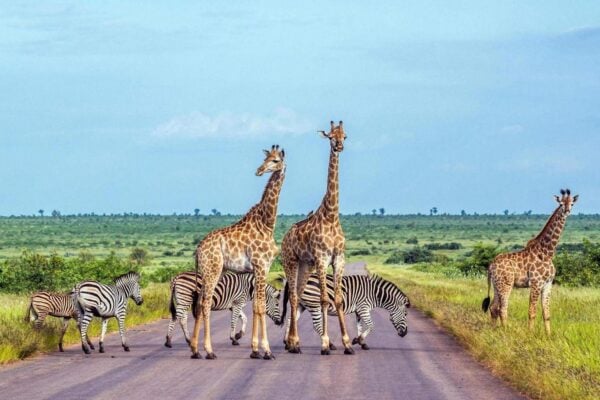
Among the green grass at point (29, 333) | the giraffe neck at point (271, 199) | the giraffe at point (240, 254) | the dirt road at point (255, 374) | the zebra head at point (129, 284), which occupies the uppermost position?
the giraffe neck at point (271, 199)

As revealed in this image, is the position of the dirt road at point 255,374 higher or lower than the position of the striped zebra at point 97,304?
lower

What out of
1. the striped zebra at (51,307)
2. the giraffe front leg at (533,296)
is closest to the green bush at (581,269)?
the giraffe front leg at (533,296)

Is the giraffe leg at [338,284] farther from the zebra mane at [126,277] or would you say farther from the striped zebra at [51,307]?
the striped zebra at [51,307]

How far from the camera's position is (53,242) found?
120 meters

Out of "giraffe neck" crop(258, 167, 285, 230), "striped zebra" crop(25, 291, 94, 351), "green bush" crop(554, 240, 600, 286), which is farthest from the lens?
"green bush" crop(554, 240, 600, 286)

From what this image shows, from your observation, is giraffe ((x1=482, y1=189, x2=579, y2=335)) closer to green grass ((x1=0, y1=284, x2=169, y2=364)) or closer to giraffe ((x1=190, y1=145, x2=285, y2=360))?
giraffe ((x1=190, y1=145, x2=285, y2=360))

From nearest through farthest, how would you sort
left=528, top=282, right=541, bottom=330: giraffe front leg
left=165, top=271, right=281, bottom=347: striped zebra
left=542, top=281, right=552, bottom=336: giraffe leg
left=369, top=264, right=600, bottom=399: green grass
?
left=369, top=264, right=600, bottom=399: green grass, left=165, top=271, right=281, bottom=347: striped zebra, left=542, top=281, right=552, bottom=336: giraffe leg, left=528, top=282, right=541, bottom=330: giraffe front leg

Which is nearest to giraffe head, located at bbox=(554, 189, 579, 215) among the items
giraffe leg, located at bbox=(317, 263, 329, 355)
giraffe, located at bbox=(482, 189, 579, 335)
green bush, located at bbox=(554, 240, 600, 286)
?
giraffe, located at bbox=(482, 189, 579, 335)

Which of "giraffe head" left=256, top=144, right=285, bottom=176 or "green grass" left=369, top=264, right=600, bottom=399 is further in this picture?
"giraffe head" left=256, top=144, right=285, bottom=176

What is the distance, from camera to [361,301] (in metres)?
20.9

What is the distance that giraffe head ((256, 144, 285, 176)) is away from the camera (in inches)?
763

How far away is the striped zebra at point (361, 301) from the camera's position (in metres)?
20.3

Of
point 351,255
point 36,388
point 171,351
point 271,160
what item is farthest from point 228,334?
point 351,255

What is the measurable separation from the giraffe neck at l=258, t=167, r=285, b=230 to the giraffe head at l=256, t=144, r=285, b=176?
0.17 metres
